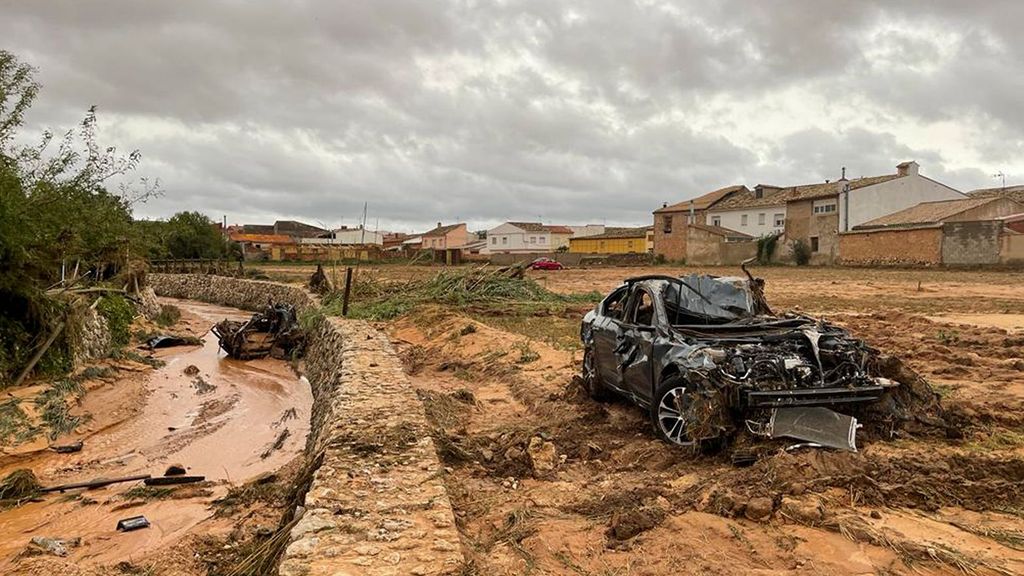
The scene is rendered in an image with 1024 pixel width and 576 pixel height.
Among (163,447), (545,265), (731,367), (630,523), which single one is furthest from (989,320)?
(545,265)

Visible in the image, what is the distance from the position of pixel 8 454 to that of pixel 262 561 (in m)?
7.34

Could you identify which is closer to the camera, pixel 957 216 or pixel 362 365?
pixel 362 365

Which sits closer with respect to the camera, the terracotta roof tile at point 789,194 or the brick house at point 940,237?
the brick house at point 940,237

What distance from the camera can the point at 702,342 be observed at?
6.43 meters

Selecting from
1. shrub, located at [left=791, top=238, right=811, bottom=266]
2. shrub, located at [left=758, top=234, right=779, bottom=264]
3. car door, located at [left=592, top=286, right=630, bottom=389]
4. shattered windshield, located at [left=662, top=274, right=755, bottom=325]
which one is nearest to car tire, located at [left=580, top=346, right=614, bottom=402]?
car door, located at [left=592, top=286, right=630, bottom=389]

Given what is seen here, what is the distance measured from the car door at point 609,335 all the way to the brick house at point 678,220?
167ft

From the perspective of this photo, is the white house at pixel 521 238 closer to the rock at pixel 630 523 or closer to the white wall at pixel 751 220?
the white wall at pixel 751 220

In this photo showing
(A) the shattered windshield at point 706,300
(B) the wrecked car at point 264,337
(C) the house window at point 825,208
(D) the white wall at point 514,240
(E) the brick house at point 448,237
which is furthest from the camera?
(E) the brick house at point 448,237

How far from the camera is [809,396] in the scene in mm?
5758

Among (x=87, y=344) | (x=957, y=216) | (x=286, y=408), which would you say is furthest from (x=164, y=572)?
(x=957, y=216)

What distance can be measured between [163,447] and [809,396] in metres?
9.17

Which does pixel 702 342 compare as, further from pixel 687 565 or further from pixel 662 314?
pixel 687 565

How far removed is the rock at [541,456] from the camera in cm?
642

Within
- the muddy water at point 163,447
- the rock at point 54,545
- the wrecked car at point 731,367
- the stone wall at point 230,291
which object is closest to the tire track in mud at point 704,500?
the wrecked car at point 731,367
